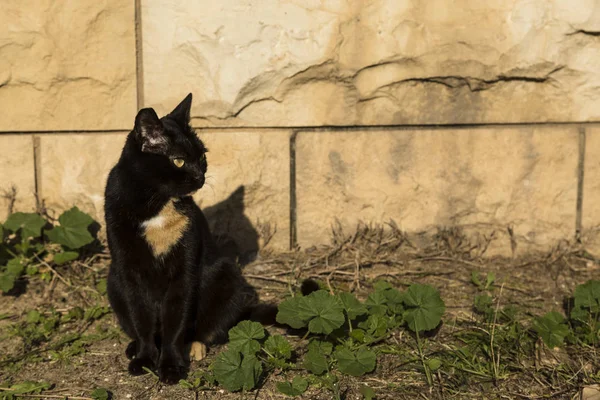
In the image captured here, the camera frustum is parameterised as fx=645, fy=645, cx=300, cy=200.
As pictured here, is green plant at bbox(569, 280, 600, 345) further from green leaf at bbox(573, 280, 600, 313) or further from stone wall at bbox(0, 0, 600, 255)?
stone wall at bbox(0, 0, 600, 255)

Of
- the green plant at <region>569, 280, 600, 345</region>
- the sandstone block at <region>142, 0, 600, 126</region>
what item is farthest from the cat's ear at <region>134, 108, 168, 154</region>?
the green plant at <region>569, 280, 600, 345</region>

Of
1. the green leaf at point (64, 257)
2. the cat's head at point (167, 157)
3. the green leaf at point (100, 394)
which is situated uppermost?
the cat's head at point (167, 157)

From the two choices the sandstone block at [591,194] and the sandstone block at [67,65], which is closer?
the sandstone block at [67,65]

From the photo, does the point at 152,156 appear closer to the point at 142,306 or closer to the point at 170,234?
the point at 170,234

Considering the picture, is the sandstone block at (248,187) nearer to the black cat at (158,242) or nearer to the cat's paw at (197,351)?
the black cat at (158,242)

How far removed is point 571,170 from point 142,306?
2710 mm

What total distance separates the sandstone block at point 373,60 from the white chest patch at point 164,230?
1.13 meters

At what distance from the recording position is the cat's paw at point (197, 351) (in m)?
2.98

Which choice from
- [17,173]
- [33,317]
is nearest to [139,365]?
[33,317]

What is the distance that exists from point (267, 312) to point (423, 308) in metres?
0.78

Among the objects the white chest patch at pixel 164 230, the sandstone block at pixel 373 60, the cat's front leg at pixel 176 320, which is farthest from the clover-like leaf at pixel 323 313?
the sandstone block at pixel 373 60

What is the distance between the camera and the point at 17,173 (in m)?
3.87

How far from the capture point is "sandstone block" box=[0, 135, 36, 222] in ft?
12.5

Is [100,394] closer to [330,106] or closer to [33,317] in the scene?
[33,317]
